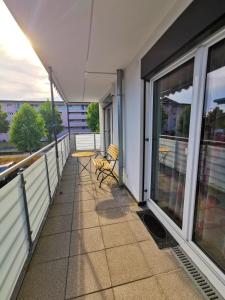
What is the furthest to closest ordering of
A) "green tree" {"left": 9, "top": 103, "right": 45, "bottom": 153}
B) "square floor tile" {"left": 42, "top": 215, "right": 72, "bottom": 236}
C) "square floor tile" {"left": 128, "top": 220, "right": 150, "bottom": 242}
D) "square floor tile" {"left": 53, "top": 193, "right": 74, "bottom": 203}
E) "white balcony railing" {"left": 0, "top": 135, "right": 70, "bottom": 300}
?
"green tree" {"left": 9, "top": 103, "right": 45, "bottom": 153} < "square floor tile" {"left": 53, "top": 193, "right": 74, "bottom": 203} < "square floor tile" {"left": 42, "top": 215, "right": 72, "bottom": 236} < "square floor tile" {"left": 128, "top": 220, "right": 150, "bottom": 242} < "white balcony railing" {"left": 0, "top": 135, "right": 70, "bottom": 300}

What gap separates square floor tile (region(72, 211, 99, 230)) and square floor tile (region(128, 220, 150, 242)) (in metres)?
0.48

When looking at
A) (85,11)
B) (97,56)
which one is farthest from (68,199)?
(85,11)

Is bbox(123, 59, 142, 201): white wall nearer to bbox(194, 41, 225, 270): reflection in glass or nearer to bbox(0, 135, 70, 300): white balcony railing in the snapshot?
bbox(194, 41, 225, 270): reflection in glass

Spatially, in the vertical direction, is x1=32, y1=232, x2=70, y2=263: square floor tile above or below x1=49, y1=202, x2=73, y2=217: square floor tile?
below

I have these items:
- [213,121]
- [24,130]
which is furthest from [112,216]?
[24,130]

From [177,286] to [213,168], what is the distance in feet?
3.28

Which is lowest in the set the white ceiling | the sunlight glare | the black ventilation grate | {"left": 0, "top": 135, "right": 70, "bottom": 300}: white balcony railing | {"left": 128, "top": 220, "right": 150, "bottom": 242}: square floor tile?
{"left": 128, "top": 220, "right": 150, "bottom": 242}: square floor tile

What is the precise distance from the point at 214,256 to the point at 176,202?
584 mm

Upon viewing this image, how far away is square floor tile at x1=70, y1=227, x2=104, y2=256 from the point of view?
5.40 ft

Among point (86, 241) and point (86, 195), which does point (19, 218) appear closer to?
point (86, 241)

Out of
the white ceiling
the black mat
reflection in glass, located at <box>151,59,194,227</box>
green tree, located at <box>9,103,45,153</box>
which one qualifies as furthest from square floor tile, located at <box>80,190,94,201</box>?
green tree, located at <box>9,103,45,153</box>

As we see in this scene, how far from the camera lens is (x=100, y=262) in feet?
4.86

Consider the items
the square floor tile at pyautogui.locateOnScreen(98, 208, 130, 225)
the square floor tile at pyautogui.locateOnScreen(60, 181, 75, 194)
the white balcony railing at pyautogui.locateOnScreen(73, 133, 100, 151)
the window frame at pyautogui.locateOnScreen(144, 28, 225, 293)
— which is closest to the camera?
the window frame at pyautogui.locateOnScreen(144, 28, 225, 293)

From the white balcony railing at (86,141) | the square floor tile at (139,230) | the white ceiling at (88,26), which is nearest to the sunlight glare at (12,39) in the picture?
the white ceiling at (88,26)
